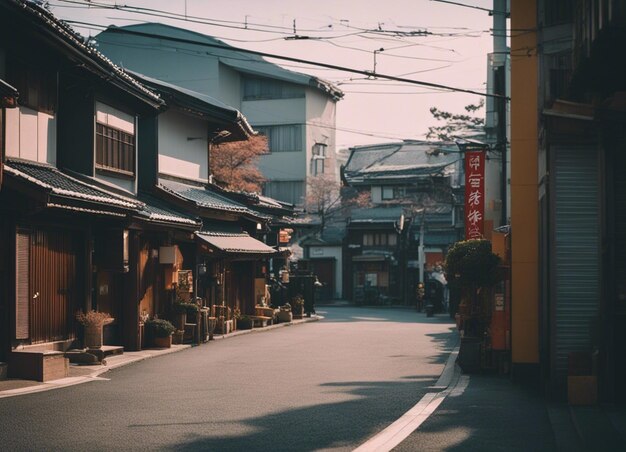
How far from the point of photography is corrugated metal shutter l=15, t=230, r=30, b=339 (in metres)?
20.1

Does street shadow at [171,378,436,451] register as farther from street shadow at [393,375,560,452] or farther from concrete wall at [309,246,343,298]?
concrete wall at [309,246,343,298]

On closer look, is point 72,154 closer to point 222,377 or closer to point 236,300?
point 222,377

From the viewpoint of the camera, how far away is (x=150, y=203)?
98.8 ft

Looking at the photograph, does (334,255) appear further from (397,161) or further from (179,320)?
(179,320)

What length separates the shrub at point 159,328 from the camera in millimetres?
28234

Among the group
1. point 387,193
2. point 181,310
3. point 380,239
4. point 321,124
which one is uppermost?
point 321,124

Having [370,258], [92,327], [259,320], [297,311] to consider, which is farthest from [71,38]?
[370,258]

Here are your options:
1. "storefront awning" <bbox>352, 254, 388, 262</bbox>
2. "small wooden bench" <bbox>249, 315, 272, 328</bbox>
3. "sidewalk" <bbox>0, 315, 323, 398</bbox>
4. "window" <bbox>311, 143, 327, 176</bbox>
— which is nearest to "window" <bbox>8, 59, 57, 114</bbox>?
"sidewalk" <bbox>0, 315, 323, 398</bbox>

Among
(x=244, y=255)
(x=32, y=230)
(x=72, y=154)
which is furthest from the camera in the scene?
(x=244, y=255)

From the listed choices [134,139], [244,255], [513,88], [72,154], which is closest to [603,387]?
[513,88]

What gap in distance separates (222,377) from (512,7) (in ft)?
29.9

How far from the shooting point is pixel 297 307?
48.8m

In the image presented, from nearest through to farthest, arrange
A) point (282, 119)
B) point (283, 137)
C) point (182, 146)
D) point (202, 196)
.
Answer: point (202, 196) < point (182, 146) < point (282, 119) < point (283, 137)

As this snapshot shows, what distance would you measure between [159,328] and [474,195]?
495 inches
